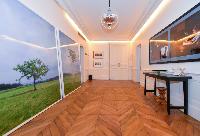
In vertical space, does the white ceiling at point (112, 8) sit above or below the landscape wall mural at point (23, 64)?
above

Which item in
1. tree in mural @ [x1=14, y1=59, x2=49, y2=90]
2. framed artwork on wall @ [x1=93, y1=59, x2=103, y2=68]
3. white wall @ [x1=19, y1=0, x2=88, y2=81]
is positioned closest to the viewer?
tree in mural @ [x1=14, y1=59, x2=49, y2=90]

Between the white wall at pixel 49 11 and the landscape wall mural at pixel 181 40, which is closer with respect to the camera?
the landscape wall mural at pixel 181 40

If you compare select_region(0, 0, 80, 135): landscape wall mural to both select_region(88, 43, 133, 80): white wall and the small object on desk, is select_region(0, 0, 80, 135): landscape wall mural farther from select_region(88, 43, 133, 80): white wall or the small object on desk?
select_region(88, 43, 133, 80): white wall

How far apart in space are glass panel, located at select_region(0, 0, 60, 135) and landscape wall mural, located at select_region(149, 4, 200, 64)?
3.01 m

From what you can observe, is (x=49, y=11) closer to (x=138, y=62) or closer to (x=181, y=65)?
(x=181, y=65)

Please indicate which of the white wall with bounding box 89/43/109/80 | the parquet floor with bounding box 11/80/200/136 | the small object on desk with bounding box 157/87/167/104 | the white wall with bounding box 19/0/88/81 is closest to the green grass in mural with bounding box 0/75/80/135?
the parquet floor with bounding box 11/80/200/136

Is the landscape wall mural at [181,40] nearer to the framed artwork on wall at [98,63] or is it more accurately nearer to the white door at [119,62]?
the white door at [119,62]

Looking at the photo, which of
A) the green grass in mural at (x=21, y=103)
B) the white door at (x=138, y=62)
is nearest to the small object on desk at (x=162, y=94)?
the green grass in mural at (x=21, y=103)

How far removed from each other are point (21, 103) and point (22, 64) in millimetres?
654

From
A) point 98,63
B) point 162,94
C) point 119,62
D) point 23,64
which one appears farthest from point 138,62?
point 23,64

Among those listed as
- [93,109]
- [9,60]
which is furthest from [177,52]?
[9,60]

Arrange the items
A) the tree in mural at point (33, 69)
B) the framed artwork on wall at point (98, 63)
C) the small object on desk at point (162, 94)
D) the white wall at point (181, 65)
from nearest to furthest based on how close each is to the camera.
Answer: the tree in mural at point (33, 69)
the white wall at point (181, 65)
the small object on desk at point (162, 94)
the framed artwork on wall at point (98, 63)

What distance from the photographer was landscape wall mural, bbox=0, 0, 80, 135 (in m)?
2.49

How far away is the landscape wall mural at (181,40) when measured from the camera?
3.20 m
